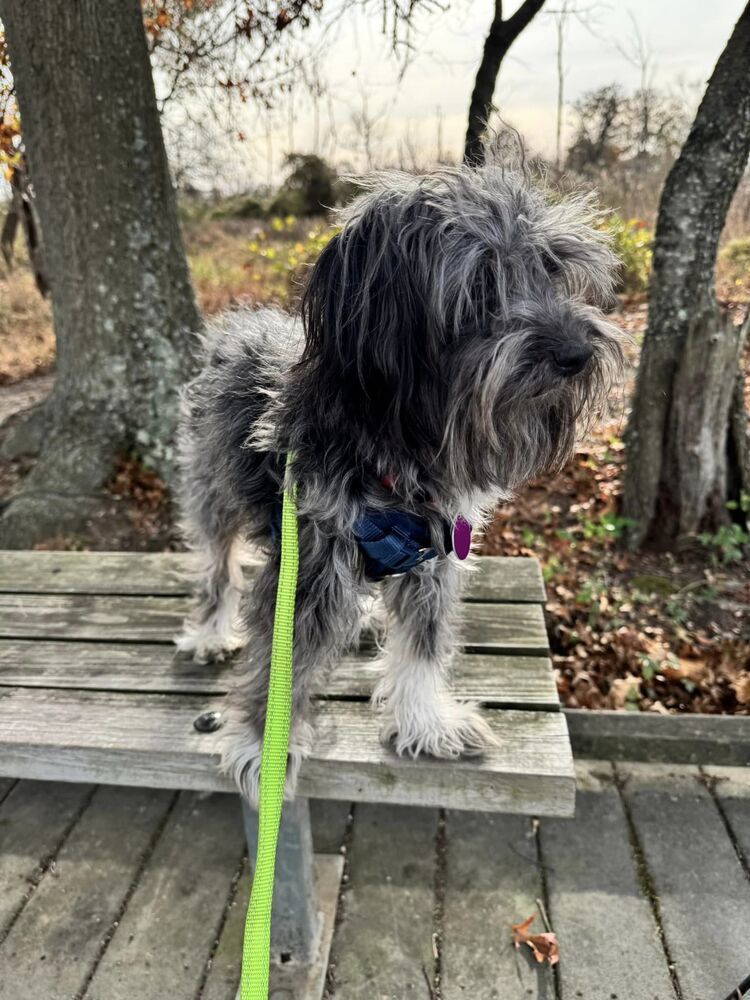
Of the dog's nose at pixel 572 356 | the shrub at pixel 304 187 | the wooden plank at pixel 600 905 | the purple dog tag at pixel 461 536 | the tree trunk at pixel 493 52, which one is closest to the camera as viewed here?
the dog's nose at pixel 572 356

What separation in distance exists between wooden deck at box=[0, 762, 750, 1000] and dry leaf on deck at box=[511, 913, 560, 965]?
0.10 feet

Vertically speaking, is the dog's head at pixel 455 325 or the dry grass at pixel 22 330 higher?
the dog's head at pixel 455 325

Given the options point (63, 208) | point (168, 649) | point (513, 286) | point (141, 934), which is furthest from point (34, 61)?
point (141, 934)

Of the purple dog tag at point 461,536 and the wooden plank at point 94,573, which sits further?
the wooden plank at point 94,573

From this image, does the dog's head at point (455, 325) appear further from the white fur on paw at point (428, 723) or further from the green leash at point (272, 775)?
the white fur on paw at point (428, 723)

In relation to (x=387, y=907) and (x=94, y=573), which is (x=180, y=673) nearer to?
(x=94, y=573)

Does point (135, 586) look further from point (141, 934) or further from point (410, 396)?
point (410, 396)

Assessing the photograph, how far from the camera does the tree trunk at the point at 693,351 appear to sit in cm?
364

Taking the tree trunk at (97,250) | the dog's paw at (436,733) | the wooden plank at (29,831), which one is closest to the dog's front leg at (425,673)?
the dog's paw at (436,733)

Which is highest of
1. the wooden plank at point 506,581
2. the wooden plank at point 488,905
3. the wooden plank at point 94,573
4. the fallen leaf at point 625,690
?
the wooden plank at point 506,581

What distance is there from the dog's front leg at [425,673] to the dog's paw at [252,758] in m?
0.25

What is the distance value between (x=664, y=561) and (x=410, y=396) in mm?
2873

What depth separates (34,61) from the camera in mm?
3764

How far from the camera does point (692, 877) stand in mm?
2512
